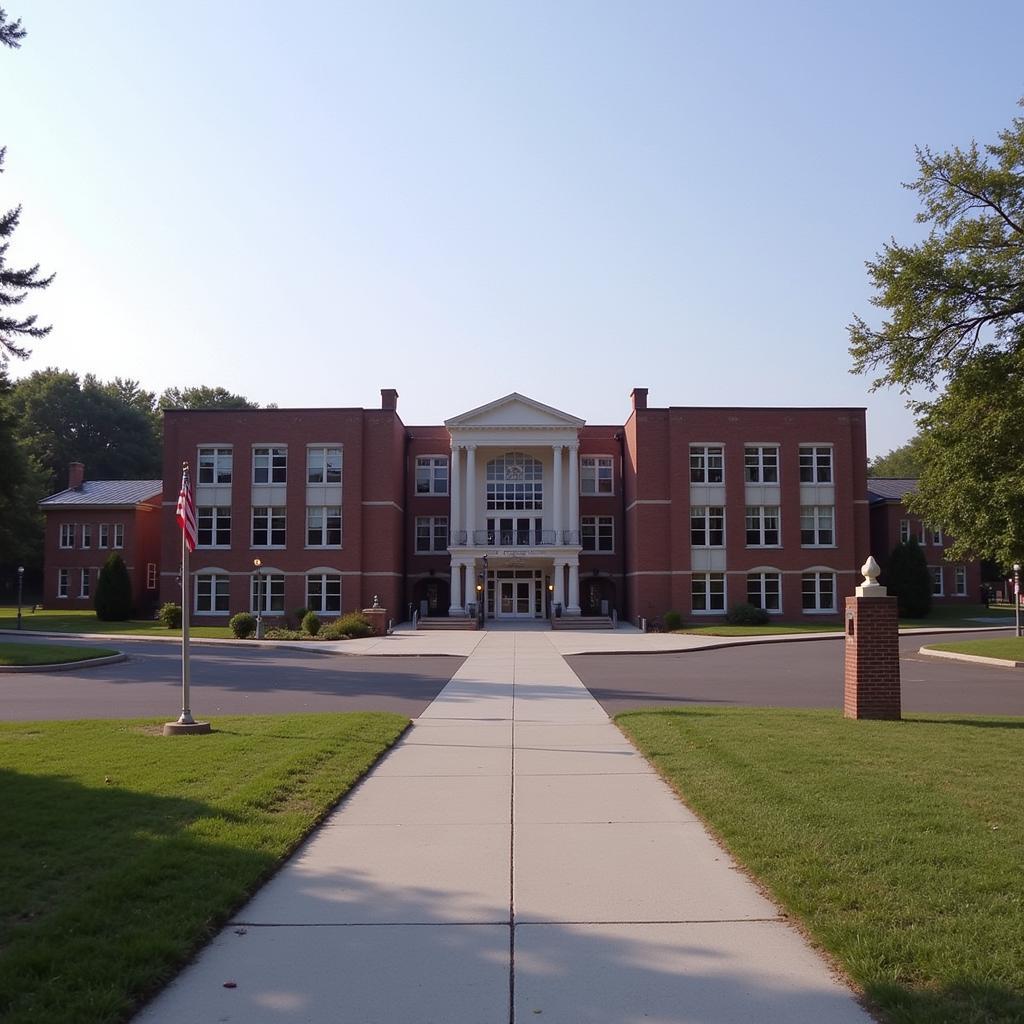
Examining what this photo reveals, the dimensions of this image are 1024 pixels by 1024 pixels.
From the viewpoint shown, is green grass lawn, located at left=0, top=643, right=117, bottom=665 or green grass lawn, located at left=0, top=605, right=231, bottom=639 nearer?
green grass lawn, located at left=0, top=643, right=117, bottom=665

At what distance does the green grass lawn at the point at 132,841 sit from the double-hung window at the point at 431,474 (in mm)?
46281

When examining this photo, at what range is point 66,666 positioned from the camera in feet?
86.2

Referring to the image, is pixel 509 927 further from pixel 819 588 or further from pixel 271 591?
pixel 819 588

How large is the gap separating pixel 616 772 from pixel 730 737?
2.34 m

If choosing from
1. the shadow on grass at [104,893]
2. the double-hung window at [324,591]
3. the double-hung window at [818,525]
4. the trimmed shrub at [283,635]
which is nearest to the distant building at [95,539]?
the double-hung window at [324,591]

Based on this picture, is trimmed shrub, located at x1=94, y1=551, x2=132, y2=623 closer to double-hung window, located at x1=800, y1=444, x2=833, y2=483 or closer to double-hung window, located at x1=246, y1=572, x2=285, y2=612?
double-hung window, located at x1=246, y1=572, x2=285, y2=612

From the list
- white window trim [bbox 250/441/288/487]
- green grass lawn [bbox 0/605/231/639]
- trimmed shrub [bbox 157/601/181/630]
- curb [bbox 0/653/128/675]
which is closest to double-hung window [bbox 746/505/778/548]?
white window trim [bbox 250/441/288/487]

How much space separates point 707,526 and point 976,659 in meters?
24.8

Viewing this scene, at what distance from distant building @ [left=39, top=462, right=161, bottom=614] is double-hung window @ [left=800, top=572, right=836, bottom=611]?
127ft

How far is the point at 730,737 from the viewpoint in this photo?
40.1 ft

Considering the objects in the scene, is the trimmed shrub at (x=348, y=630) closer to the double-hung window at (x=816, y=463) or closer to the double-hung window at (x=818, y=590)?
the double-hung window at (x=818, y=590)

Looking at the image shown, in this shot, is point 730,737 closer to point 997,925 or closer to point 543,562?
point 997,925

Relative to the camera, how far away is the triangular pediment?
55375 mm

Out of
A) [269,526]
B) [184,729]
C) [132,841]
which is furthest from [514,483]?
[132,841]
